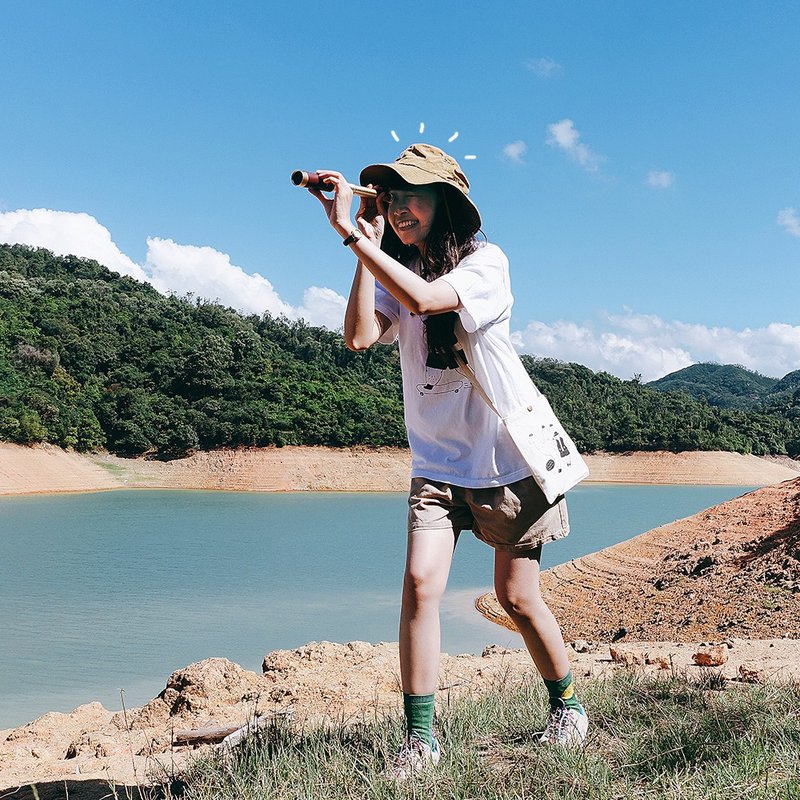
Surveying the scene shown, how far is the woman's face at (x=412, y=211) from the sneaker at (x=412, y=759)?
1.31 meters

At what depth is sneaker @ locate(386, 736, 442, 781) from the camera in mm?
1926

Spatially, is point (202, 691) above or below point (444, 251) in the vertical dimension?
below

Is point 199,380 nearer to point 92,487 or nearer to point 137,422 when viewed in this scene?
point 137,422

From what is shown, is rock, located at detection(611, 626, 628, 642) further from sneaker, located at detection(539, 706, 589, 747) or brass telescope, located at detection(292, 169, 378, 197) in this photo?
brass telescope, located at detection(292, 169, 378, 197)

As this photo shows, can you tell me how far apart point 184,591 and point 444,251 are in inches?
325

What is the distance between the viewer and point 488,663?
4.59m

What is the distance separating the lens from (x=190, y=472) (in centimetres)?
3262

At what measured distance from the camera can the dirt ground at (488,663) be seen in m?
3.04

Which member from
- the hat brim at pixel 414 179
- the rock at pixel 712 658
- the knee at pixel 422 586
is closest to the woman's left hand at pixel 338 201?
the hat brim at pixel 414 179

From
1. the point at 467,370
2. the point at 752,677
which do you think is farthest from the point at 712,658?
the point at 467,370

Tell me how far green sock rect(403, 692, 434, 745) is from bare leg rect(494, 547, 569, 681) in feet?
1.05

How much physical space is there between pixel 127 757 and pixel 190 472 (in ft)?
101

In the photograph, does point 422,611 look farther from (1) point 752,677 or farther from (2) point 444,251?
(1) point 752,677

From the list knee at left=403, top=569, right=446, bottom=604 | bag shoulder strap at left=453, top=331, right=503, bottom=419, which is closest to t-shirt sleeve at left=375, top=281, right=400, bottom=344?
bag shoulder strap at left=453, top=331, right=503, bottom=419
